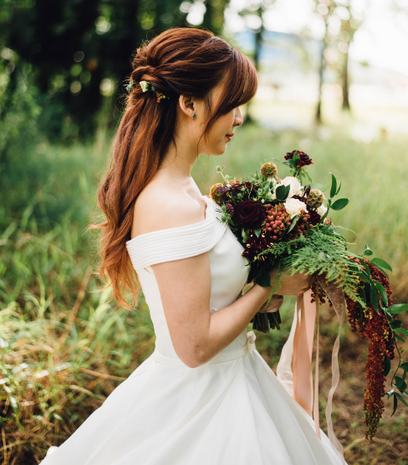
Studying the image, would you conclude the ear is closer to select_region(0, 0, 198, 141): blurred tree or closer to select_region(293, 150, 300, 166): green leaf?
select_region(293, 150, 300, 166): green leaf

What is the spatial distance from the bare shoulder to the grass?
1.86 feet

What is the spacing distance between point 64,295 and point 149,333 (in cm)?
93

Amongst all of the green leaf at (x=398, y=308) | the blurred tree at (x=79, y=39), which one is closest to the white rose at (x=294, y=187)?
the green leaf at (x=398, y=308)

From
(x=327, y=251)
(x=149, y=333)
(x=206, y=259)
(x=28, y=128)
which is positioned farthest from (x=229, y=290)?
(x=28, y=128)

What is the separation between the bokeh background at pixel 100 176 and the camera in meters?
2.77

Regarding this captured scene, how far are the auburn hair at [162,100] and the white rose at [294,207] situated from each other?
15.7 inches

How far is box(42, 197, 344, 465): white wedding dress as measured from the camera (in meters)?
1.35

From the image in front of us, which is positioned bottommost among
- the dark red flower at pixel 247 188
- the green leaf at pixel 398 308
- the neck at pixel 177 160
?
the green leaf at pixel 398 308

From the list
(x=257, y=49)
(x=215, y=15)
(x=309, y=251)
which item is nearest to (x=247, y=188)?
(x=309, y=251)

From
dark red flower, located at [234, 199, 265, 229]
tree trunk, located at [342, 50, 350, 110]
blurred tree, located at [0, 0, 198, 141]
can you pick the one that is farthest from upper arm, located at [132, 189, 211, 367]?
tree trunk, located at [342, 50, 350, 110]

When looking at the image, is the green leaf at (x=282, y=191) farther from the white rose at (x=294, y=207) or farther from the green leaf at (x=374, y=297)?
the green leaf at (x=374, y=297)

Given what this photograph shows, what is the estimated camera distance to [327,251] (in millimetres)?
1414

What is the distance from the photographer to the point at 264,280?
4.75 ft

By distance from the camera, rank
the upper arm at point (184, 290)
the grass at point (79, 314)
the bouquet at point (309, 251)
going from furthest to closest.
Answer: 1. the grass at point (79, 314)
2. the bouquet at point (309, 251)
3. the upper arm at point (184, 290)
